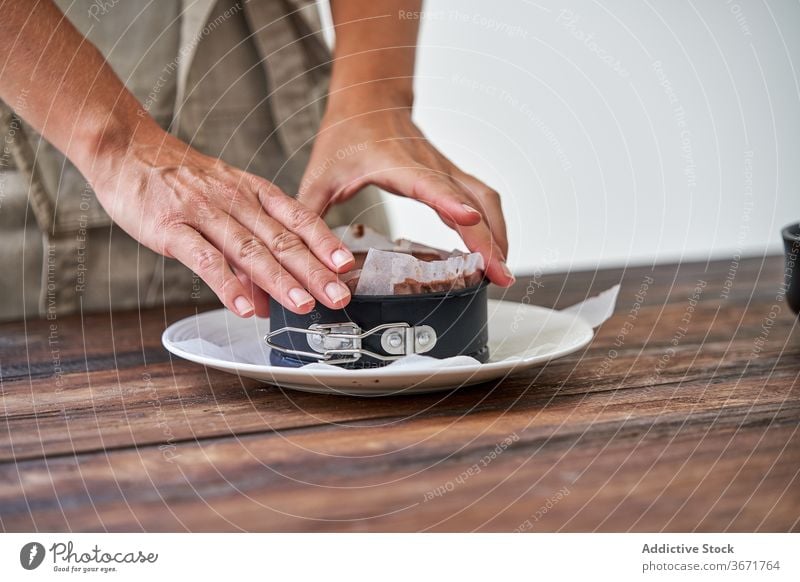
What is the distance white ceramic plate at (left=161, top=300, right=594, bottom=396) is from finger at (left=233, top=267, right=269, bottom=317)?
0.06 feet

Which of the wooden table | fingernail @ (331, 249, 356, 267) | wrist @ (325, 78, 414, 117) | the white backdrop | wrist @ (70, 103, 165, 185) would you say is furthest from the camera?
the white backdrop

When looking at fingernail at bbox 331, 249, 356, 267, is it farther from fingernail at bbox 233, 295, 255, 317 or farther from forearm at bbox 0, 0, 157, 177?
forearm at bbox 0, 0, 157, 177

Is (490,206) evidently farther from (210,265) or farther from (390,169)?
(210,265)

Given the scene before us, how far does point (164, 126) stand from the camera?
0.73m

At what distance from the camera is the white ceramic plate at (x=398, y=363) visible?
39 centimetres

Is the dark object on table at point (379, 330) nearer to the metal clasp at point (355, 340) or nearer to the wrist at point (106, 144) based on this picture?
the metal clasp at point (355, 340)

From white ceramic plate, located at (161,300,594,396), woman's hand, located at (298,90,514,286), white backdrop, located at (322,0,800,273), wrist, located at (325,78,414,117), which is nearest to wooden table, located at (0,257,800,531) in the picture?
white ceramic plate, located at (161,300,594,396)

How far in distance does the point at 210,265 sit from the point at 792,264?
0.35 m

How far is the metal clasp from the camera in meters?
0.41

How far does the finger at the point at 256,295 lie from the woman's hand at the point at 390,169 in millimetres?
110

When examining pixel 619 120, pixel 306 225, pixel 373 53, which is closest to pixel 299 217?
pixel 306 225
